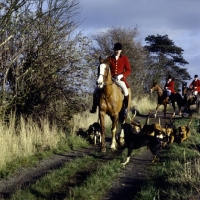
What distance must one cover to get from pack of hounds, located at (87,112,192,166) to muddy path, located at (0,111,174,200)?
15.2 inches

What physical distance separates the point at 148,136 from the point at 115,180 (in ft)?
6.43

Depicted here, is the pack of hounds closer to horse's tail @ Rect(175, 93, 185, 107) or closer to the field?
the field

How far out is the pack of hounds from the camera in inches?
361

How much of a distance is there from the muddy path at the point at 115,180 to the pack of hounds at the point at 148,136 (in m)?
0.39

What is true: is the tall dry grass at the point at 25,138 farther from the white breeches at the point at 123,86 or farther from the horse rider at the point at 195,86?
the horse rider at the point at 195,86

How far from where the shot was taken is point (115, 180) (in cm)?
770

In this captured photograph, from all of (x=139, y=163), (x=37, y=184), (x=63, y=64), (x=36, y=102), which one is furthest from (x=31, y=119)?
(x=37, y=184)

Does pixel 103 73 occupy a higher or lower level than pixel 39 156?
higher

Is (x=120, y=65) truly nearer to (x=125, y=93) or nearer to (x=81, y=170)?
(x=125, y=93)

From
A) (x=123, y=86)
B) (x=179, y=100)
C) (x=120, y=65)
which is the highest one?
(x=120, y=65)

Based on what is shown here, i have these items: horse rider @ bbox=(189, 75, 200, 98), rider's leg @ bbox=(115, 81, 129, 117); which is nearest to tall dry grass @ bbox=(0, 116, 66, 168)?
rider's leg @ bbox=(115, 81, 129, 117)

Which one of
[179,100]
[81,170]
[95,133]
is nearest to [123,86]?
[95,133]

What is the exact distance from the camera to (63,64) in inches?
543

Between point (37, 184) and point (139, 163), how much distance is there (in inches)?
113
